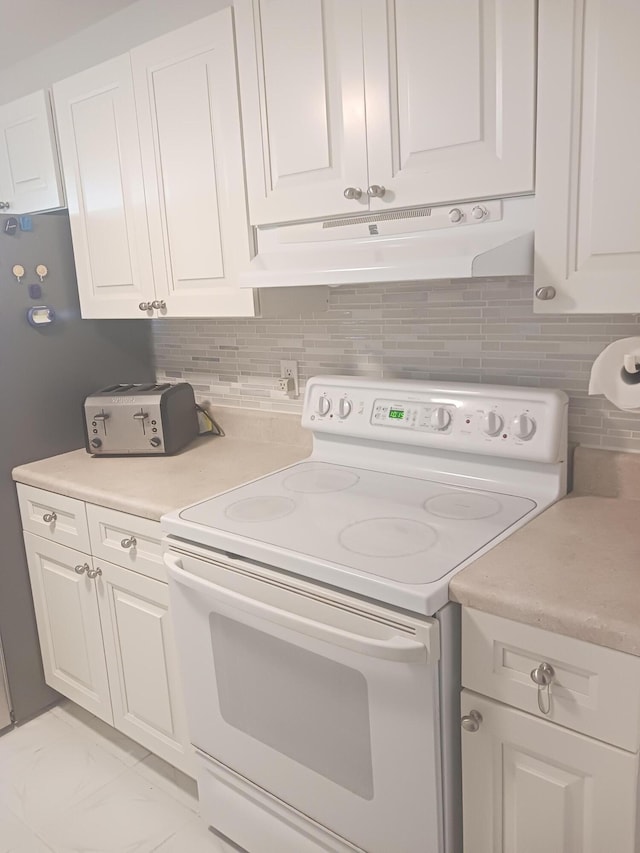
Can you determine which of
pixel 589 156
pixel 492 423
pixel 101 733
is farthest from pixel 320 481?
pixel 101 733

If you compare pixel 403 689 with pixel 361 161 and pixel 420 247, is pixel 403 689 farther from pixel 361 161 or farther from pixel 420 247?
pixel 361 161

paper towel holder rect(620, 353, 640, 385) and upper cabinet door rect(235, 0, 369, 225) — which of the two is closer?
paper towel holder rect(620, 353, 640, 385)

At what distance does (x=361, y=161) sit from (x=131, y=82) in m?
0.82

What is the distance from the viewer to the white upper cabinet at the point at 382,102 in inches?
47.9

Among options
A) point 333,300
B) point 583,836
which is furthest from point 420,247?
point 583,836

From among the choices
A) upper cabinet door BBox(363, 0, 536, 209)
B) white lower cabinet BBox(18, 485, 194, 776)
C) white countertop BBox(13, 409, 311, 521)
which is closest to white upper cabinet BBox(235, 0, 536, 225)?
upper cabinet door BBox(363, 0, 536, 209)

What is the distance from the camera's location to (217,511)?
1527 millimetres

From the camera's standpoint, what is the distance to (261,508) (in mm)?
1526

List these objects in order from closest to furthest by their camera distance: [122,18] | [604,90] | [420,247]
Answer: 1. [604,90]
2. [420,247]
3. [122,18]

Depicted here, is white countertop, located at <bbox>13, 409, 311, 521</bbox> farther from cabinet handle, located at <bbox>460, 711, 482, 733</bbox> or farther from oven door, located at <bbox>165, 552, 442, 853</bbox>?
cabinet handle, located at <bbox>460, 711, 482, 733</bbox>

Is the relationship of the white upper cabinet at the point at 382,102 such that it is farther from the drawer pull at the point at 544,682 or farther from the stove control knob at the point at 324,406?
the drawer pull at the point at 544,682

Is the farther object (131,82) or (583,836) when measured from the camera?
(131,82)

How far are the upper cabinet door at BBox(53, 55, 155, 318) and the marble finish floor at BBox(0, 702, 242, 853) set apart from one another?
1.37 metres

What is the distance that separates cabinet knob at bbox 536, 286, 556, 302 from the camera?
1.23 m
